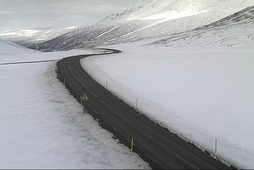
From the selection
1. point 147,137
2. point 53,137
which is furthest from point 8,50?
point 147,137

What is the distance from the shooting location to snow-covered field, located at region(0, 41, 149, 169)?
14.4 m

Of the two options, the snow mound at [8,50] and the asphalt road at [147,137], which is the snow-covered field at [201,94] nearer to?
the asphalt road at [147,137]

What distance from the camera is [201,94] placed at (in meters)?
30.7

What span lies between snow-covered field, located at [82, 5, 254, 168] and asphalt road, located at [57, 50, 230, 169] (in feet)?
5.48

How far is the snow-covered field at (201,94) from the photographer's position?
1977 centimetres

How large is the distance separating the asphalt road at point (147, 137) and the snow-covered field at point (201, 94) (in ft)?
5.48

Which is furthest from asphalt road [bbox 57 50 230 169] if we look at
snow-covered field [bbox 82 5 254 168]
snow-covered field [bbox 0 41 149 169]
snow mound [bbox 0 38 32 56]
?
snow mound [bbox 0 38 32 56]

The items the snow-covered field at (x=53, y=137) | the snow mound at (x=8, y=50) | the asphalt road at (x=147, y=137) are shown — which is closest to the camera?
the snow-covered field at (x=53, y=137)

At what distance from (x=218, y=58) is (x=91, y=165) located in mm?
41936

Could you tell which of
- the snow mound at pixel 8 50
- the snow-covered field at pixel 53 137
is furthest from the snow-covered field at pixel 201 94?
the snow mound at pixel 8 50

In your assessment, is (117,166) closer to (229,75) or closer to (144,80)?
(144,80)

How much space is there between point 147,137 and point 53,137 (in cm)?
826

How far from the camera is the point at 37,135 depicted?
1773 cm

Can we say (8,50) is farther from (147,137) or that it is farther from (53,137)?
(147,137)
